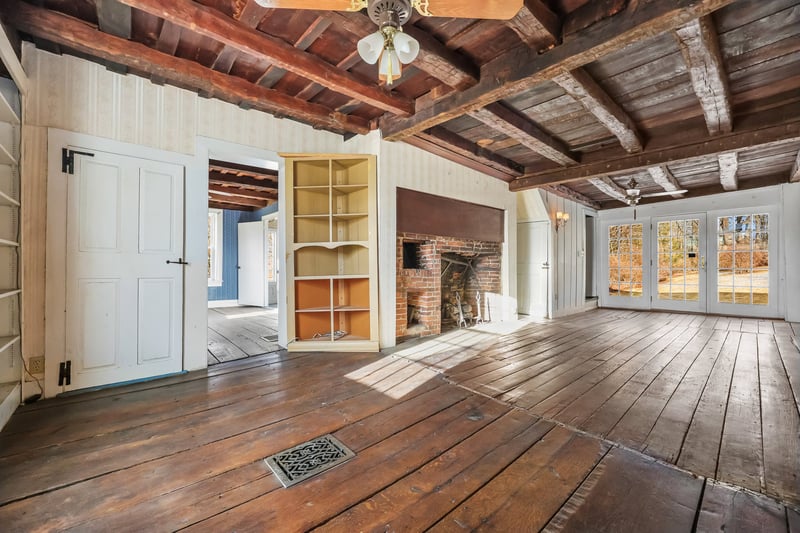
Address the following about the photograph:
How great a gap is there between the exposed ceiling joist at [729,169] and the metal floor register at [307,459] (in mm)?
5141

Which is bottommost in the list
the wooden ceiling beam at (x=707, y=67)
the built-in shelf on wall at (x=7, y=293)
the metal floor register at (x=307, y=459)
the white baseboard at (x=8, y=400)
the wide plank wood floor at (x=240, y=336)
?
the metal floor register at (x=307, y=459)

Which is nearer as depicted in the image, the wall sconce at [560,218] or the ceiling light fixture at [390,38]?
the ceiling light fixture at [390,38]

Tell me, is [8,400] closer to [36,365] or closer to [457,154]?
[36,365]

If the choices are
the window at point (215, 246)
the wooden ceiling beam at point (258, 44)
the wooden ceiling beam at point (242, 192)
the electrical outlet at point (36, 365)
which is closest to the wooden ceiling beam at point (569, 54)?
the wooden ceiling beam at point (258, 44)

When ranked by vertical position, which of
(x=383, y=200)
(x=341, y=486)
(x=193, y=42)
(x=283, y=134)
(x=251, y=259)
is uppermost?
(x=193, y=42)

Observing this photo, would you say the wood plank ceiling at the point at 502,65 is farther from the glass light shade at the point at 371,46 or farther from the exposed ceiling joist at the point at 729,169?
the exposed ceiling joist at the point at 729,169

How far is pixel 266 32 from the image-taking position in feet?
7.57

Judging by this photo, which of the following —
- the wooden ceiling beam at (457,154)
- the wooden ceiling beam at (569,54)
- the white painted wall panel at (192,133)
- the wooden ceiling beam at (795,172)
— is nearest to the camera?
the wooden ceiling beam at (569,54)

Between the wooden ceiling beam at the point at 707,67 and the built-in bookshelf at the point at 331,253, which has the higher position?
the wooden ceiling beam at the point at 707,67

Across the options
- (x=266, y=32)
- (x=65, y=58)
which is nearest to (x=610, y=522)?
(x=266, y=32)

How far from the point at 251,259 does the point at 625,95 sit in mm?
7832

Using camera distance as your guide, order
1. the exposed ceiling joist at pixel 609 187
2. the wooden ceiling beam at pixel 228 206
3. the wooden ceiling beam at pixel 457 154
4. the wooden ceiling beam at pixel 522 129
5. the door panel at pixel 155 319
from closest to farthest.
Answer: the door panel at pixel 155 319 < the wooden ceiling beam at pixel 522 129 < the wooden ceiling beam at pixel 457 154 < the exposed ceiling joist at pixel 609 187 < the wooden ceiling beam at pixel 228 206

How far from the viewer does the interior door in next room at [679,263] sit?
6684 millimetres

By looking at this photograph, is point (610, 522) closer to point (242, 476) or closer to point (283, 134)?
point (242, 476)
